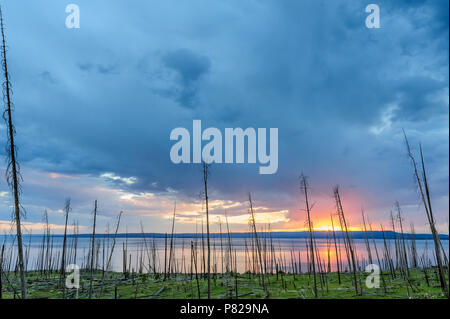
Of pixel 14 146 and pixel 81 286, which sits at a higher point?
pixel 14 146

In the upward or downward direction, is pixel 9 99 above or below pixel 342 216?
above
